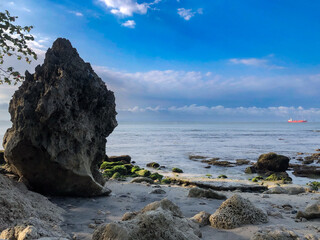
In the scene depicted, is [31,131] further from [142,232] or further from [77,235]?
[142,232]

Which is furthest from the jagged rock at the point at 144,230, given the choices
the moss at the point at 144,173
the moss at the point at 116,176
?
the moss at the point at 144,173

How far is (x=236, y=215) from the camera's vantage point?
18.0 feet

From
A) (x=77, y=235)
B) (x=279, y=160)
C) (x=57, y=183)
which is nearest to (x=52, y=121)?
(x=57, y=183)

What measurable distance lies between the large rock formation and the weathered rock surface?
885 mm

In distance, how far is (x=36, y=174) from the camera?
7.46 meters

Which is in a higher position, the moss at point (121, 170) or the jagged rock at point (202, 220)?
the jagged rock at point (202, 220)

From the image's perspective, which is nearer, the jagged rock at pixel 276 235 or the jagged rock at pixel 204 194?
the jagged rock at pixel 276 235

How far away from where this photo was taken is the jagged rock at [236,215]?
17.5 feet

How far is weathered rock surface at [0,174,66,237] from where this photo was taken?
3.75 meters

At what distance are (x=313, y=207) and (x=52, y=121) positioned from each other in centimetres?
692

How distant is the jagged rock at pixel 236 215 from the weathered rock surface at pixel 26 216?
3035mm

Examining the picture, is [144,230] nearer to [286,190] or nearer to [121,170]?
[286,190]

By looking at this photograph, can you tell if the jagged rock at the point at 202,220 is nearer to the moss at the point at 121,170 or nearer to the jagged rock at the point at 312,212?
the jagged rock at the point at 312,212

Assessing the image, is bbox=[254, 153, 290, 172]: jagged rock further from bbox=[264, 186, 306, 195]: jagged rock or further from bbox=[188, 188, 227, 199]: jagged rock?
bbox=[188, 188, 227, 199]: jagged rock
